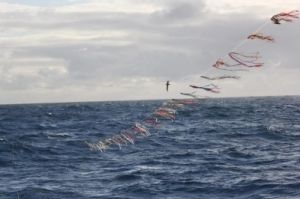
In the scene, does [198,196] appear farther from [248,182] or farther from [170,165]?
[170,165]

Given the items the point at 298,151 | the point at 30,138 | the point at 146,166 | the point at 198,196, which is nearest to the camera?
the point at 198,196

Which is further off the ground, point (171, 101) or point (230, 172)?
point (171, 101)

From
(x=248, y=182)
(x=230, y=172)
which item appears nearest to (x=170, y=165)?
(x=230, y=172)

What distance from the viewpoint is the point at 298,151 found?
46.5 m

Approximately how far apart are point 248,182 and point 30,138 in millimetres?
41325

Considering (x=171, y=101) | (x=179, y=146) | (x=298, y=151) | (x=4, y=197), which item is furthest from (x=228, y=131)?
(x=171, y=101)

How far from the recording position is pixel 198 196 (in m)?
29.0

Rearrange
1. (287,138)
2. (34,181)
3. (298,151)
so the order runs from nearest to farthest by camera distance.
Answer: (34,181) < (298,151) < (287,138)

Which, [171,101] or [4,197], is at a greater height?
[171,101]

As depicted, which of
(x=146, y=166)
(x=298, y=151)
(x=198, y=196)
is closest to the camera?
(x=198, y=196)

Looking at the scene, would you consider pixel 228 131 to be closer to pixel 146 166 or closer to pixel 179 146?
pixel 179 146

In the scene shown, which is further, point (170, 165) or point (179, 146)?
point (179, 146)

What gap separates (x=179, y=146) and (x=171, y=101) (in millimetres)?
41077

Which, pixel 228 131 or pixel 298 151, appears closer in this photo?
pixel 298 151
